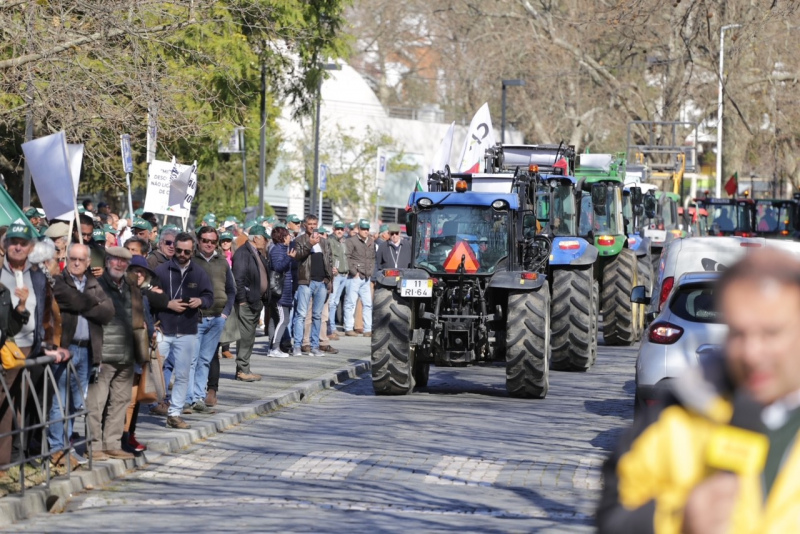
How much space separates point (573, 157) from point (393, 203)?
3349 cm

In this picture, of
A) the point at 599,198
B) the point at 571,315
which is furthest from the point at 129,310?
the point at 599,198

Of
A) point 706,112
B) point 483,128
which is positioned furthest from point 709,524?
point 706,112

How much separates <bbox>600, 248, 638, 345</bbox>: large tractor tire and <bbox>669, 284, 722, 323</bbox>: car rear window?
35.2 feet

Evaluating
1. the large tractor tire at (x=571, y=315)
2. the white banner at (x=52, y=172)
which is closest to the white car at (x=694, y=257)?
the large tractor tire at (x=571, y=315)

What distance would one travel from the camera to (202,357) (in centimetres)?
1422

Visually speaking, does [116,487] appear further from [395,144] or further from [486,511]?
[395,144]

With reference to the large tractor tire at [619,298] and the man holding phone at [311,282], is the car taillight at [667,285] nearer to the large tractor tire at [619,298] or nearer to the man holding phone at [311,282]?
the man holding phone at [311,282]

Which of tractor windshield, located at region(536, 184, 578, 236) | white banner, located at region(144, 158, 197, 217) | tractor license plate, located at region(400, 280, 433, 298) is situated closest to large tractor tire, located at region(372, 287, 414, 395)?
tractor license plate, located at region(400, 280, 433, 298)

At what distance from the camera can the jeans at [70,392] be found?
1025cm

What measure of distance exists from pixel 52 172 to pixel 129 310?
1.59 meters

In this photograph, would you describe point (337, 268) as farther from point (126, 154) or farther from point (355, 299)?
point (126, 154)

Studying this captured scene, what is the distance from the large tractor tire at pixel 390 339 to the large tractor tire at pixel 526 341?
1.14 meters

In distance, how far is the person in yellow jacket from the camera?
257 cm

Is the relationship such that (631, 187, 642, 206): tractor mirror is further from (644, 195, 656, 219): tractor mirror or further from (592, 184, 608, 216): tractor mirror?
(592, 184, 608, 216): tractor mirror
